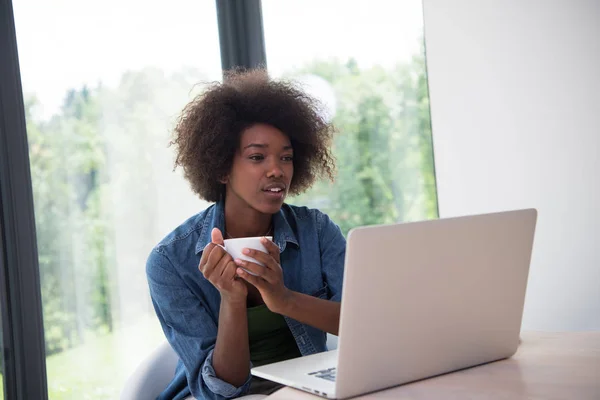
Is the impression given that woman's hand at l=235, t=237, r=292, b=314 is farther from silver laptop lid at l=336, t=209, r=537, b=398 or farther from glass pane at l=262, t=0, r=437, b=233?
glass pane at l=262, t=0, r=437, b=233

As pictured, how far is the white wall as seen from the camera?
2166 mm

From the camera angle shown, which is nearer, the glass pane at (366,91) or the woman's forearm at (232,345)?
the woman's forearm at (232,345)

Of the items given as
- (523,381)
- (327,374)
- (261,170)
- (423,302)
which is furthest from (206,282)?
(523,381)

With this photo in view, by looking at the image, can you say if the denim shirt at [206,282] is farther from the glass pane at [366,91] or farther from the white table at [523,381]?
the glass pane at [366,91]

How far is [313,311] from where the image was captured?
1.63 meters

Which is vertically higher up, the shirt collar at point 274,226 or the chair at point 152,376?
the shirt collar at point 274,226

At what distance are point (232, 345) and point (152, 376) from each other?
28cm

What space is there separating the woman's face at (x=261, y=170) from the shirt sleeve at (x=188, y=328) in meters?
0.30

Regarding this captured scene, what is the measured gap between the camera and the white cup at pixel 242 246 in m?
1.38

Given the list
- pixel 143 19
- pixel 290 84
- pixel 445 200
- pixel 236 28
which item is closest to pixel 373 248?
pixel 290 84

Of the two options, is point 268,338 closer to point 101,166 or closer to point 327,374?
point 327,374

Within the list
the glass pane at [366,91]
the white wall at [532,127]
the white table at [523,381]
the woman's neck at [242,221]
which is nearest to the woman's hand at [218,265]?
the white table at [523,381]

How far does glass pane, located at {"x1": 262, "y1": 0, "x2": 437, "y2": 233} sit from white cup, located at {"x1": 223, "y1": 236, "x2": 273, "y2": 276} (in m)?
1.46

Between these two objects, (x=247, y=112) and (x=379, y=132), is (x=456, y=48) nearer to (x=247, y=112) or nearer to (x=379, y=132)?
(x=379, y=132)
